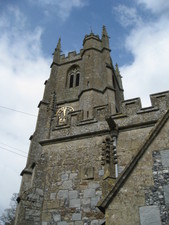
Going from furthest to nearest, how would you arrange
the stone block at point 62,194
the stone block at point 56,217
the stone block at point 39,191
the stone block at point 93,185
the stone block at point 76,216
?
the stone block at point 39,191 → the stone block at point 62,194 → the stone block at point 93,185 → the stone block at point 56,217 → the stone block at point 76,216

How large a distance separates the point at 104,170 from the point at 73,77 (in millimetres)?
18076

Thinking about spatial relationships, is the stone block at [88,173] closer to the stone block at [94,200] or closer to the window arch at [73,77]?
the stone block at [94,200]

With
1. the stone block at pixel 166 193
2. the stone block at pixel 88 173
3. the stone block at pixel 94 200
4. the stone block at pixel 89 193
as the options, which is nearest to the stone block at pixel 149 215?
the stone block at pixel 166 193

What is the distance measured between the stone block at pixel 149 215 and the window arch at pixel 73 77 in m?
→ 18.4

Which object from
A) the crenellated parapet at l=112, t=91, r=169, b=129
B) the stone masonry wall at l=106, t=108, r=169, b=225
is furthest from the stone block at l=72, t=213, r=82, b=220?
the crenellated parapet at l=112, t=91, r=169, b=129

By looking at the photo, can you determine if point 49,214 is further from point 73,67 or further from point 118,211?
point 73,67

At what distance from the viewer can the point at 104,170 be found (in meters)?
5.55

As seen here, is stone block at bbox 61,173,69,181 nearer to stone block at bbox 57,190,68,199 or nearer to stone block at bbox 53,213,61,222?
stone block at bbox 57,190,68,199

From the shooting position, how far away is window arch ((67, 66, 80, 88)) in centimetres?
2221

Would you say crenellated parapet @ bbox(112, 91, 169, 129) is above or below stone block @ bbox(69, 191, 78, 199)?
above

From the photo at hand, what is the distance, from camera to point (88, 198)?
21.9 ft

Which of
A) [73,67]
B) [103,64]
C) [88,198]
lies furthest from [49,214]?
[73,67]

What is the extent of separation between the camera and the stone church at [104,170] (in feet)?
14.0

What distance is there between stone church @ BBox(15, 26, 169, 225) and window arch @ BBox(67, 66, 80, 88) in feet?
39.7
